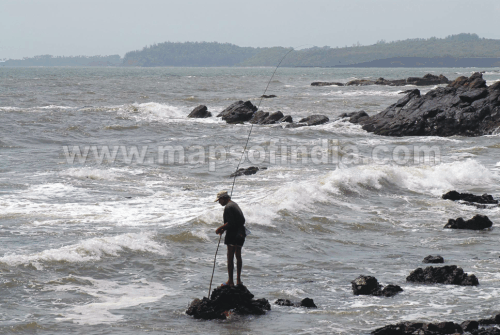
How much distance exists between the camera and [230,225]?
25.3 feet

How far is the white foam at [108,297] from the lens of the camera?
738 cm

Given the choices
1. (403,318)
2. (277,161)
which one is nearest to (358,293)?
(403,318)

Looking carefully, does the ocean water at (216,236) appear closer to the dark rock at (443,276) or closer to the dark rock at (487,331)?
the dark rock at (443,276)

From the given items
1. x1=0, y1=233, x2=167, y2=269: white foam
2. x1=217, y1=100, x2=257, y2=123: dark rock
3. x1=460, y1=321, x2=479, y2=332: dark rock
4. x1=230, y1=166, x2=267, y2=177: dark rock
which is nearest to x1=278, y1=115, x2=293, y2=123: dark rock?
x1=217, y1=100, x2=257, y2=123: dark rock

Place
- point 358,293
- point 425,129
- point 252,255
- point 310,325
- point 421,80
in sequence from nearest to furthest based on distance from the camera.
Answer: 1. point 310,325
2. point 358,293
3. point 252,255
4. point 425,129
5. point 421,80

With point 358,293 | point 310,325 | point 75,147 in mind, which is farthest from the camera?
point 75,147

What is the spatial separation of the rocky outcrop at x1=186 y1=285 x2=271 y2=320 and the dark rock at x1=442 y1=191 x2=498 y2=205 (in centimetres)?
839

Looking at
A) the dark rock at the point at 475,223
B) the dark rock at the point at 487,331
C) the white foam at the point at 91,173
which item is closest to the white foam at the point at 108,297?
the dark rock at the point at 487,331

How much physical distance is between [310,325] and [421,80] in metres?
70.9

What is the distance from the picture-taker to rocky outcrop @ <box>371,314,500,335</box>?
21.1 feet

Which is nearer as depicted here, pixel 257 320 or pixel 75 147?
pixel 257 320

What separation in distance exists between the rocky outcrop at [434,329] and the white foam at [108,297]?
3109 mm

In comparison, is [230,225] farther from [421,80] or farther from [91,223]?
[421,80]

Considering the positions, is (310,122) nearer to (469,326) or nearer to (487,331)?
(469,326)
